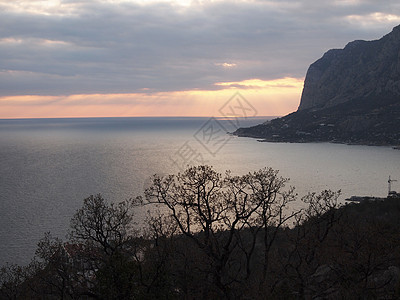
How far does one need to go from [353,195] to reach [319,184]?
39.1 feet

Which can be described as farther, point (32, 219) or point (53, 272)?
point (32, 219)

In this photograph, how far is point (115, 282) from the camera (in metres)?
18.9

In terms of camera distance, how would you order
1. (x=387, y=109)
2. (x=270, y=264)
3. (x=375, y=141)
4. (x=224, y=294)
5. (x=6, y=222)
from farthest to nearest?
(x=387, y=109)
(x=375, y=141)
(x=6, y=222)
(x=270, y=264)
(x=224, y=294)

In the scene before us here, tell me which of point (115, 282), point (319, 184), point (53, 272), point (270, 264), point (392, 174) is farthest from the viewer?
point (392, 174)

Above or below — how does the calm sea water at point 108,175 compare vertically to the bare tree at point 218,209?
below

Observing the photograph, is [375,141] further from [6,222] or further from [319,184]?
[6,222]

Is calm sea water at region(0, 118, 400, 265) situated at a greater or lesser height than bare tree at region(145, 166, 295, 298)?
lesser

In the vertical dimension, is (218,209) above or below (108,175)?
above

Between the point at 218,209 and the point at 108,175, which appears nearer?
the point at 218,209

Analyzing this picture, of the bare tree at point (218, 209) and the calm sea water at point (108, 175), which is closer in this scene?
the bare tree at point (218, 209)

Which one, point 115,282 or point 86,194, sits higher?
point 115,282

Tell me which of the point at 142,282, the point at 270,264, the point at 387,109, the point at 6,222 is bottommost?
the point at 6,222

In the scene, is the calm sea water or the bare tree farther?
the calm sea water

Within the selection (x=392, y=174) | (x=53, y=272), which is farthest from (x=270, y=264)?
(x=392, y=174)
